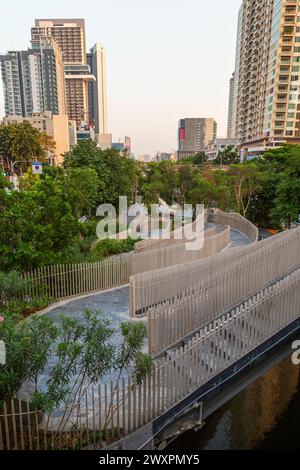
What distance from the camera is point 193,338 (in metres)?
6.47

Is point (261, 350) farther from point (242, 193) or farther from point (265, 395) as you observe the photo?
point (242, 193)

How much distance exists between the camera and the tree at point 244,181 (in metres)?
31.7

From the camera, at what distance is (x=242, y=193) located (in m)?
33.1

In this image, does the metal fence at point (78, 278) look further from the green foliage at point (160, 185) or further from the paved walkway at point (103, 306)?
the green foliage at point (160, 185)

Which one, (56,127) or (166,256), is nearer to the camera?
(166,256)

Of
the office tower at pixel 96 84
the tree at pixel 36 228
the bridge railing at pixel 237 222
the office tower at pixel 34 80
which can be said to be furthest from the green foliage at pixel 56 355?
the office tower at pixel 96 84

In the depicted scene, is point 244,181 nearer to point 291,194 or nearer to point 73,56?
point 291,194

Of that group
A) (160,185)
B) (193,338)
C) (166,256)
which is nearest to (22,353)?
→ (193,338)

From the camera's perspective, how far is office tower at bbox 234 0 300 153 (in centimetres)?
6109

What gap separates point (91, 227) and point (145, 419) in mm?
14225

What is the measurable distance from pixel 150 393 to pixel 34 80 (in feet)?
459

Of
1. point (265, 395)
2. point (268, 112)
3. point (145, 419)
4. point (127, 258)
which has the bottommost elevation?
point (265, 395)

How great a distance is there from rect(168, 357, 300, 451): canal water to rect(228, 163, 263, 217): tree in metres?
24.2
